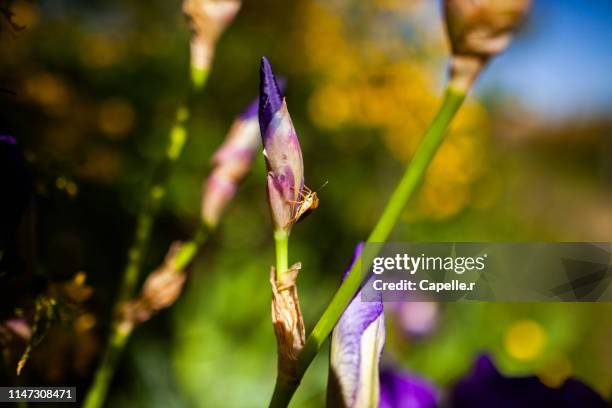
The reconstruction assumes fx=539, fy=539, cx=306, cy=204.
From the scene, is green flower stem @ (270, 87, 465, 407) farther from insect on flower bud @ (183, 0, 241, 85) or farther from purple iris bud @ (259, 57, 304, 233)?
insect on flower bud @ (183, 0, 241, 85)

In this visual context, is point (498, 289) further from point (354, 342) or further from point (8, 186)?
point (8, 186)

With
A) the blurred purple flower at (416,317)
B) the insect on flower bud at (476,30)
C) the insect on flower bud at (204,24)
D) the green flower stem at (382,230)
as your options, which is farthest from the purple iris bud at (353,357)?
the blurred purple flower at (416,317)


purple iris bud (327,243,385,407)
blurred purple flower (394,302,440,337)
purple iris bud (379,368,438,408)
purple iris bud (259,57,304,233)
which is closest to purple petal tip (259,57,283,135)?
purple iris bud (259,57,304,233)

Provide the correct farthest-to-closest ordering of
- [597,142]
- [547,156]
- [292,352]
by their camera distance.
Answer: [597,142] < [547,156] < [292,352]

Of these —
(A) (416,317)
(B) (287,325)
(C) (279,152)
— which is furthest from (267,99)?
(A) (416,317)

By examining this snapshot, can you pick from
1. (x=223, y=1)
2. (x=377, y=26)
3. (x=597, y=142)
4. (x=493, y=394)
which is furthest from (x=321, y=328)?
(x=597, y=142)
